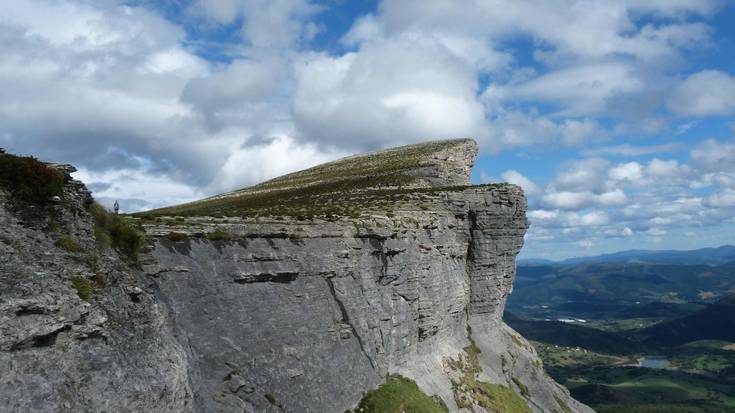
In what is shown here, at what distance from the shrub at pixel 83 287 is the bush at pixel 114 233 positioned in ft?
11.6

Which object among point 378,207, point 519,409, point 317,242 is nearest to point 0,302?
point 317,242

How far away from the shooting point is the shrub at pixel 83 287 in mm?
18703

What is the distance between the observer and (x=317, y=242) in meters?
38.9

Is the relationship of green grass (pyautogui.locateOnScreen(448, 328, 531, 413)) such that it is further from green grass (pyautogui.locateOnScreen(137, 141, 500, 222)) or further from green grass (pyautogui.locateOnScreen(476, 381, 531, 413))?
green grass (pyautogui.locateOnScreen(137, 141, 500, 222))

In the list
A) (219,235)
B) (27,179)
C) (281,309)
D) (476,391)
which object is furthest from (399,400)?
(27,179)

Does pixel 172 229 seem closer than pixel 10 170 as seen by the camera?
No

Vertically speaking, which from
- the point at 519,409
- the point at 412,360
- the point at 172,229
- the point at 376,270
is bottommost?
the point at 519,409

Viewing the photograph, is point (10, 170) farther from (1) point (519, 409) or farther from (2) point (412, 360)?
(1) point (519, 409)

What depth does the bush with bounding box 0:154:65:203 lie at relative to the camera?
19.3m

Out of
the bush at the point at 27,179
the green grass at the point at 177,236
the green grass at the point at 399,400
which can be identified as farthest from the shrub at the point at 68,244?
the green grass at the point at 399,400

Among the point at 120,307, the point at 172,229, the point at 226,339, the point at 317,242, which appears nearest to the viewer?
the point at 120,307

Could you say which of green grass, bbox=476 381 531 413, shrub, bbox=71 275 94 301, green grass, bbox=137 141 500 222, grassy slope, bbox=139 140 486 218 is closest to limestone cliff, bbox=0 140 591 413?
shrub, bbox=71 275 94 301

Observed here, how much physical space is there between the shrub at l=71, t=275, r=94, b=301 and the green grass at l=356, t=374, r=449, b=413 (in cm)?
2092

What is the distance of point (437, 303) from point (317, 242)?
55.2 ft
